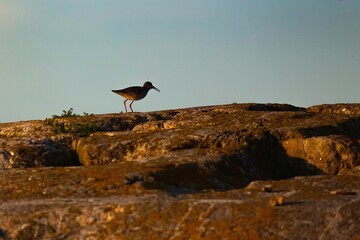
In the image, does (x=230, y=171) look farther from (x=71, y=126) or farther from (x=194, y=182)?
(x=71, y=126)

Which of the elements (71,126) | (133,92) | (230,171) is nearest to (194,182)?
(230,171)

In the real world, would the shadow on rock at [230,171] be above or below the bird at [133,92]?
below

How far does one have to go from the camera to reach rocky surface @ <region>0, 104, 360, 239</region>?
10.8 meters

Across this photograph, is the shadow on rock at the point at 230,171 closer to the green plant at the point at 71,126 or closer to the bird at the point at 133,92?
the green plant at the point at 71,126

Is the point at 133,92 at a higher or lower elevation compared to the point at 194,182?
higher

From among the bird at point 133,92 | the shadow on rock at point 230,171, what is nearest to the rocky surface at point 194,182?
the shadow on rock at point 230,171

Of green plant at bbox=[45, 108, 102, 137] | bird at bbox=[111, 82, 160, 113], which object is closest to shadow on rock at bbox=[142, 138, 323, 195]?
green plant at bbox=[45, 108, 102, 137]

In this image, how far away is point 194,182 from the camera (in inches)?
558

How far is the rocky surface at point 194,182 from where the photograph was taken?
10.8m

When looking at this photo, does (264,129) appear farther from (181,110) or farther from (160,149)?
(181,110)

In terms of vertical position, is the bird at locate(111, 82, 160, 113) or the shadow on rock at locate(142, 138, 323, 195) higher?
the bird at locate(111, 82, 160, 113)

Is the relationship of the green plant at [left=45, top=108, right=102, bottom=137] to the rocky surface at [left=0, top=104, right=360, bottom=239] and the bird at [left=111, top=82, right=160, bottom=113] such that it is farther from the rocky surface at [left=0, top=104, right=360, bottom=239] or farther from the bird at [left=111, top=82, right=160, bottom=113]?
the bird at [left=111, top=82, right=160, bottom=113]

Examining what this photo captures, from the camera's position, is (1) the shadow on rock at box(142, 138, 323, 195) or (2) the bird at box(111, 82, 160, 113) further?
(2) the bird at box(111, 82, 160, 113)

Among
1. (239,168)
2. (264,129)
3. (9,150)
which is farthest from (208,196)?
(9,150)
